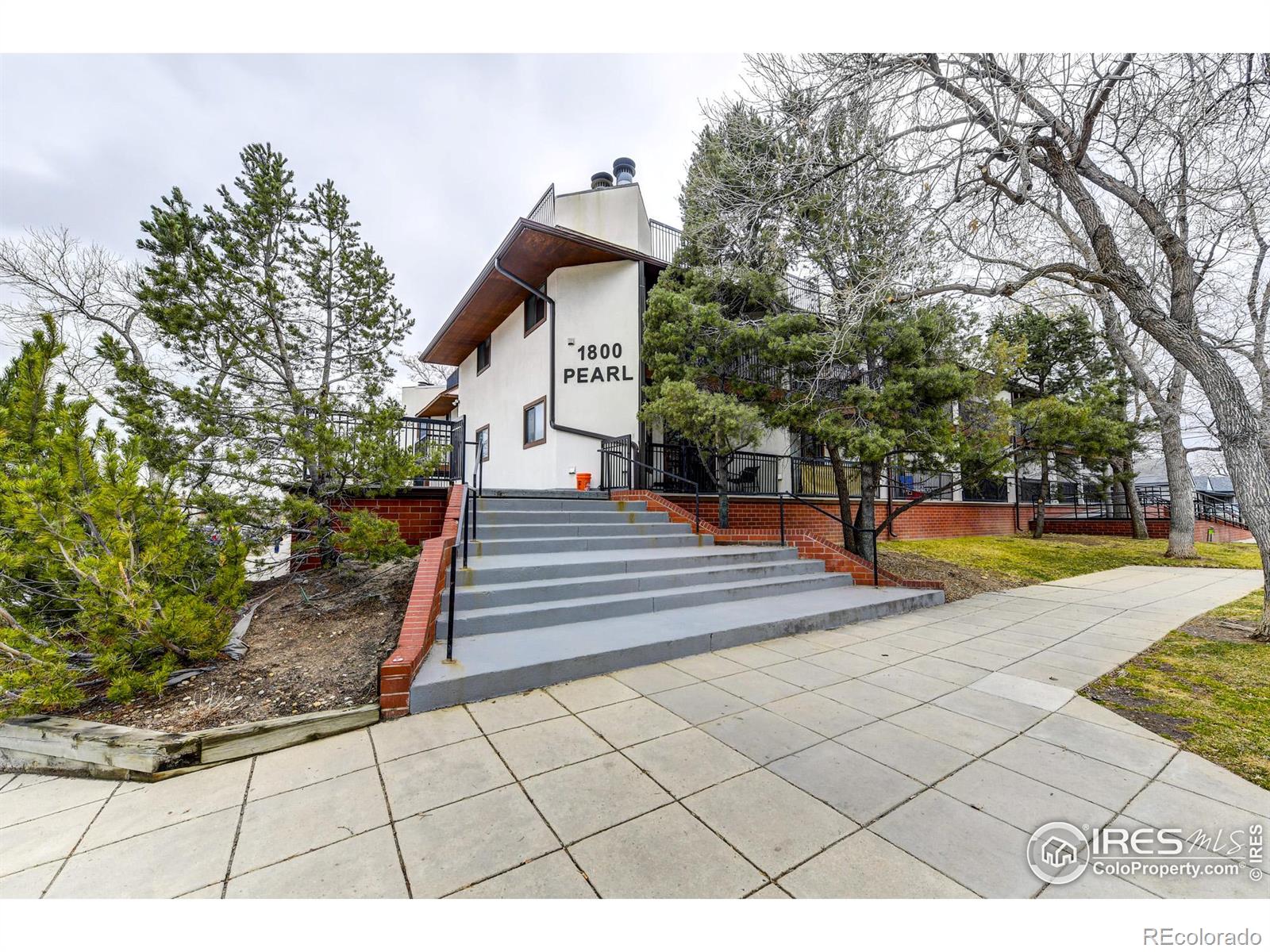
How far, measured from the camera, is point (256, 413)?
483 cm

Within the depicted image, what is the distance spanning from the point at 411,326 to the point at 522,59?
5.04m

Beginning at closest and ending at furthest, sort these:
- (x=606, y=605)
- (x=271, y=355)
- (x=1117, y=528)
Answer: (x=606, y=605)
(x=271, y=355)
(x=1117, y=528)

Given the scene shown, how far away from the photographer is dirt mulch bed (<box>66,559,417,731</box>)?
2.99 meters

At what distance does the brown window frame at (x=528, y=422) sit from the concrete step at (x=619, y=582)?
5517 mm

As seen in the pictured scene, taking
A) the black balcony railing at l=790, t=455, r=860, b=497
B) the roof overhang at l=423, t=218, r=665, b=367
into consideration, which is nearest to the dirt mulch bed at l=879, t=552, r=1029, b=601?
the black balcony railing at l=790, t=455, r=860, b=497

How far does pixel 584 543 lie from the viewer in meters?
6.20

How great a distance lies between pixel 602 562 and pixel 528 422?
6.64m

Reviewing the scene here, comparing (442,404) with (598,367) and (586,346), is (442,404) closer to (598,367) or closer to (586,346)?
(586,346)

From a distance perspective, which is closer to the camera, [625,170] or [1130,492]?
[625,170]

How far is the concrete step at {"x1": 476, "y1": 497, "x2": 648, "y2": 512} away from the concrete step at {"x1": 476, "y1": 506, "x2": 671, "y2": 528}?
45mm

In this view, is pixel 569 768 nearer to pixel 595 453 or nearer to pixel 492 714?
pixel 492 714

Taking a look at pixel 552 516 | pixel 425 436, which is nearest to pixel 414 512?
pixel 552 516

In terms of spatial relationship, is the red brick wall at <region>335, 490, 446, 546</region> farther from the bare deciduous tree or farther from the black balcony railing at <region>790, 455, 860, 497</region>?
the black balcony railing at <region>790, 455, 860, 497</region>
